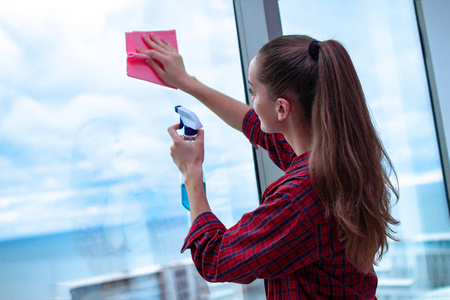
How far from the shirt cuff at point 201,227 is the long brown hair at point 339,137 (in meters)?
0.24

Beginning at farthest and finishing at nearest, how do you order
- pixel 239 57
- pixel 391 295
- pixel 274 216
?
1. pixel 391 295
2. pixel 239 57
3. pixel 274 216

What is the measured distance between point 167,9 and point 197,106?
31 cm

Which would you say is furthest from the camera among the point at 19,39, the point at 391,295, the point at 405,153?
the point at 405,153

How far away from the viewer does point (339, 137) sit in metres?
0.89

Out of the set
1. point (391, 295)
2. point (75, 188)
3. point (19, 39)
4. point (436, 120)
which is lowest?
point (391, 295)

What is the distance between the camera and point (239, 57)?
1.45 meters

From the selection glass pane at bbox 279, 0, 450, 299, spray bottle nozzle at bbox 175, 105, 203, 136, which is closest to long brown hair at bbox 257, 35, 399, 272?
spray bottle nozzle at bbox 175, 105, 203, 136

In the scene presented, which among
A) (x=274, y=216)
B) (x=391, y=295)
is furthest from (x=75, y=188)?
(x=391, y=295)

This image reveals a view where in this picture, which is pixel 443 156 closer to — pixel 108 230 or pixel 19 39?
pixel 108 230

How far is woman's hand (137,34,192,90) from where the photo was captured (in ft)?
3.71

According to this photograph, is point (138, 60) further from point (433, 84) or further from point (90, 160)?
point (433, 84)

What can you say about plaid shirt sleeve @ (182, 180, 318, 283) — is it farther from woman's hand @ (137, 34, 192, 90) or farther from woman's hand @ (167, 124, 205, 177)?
woman's hand @ (137, 34, 192, 90)

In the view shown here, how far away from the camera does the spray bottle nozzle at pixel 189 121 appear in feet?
3.48

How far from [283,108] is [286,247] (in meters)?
0.31
